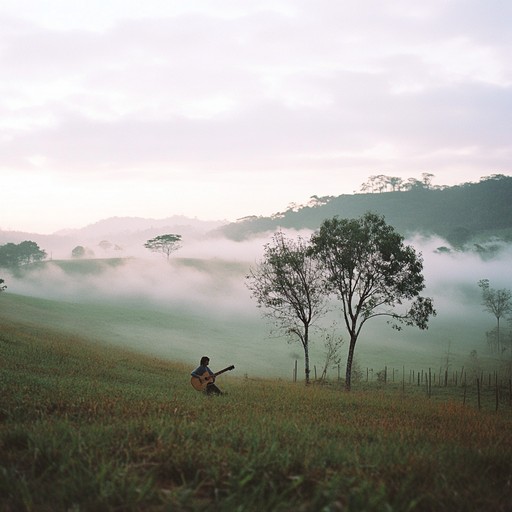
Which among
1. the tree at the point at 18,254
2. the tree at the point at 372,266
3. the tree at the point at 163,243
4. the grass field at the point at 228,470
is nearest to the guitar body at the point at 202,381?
the grass field at the point at 228,470

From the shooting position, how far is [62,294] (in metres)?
141

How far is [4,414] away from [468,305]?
196357 mm

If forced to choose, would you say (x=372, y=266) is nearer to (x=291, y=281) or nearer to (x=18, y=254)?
(x=291, y=281)

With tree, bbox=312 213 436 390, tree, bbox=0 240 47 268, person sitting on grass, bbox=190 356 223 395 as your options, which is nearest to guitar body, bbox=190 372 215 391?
person sitting on grass, bbox=190 356 223 395

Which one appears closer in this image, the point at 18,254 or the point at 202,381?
the point at 202,381

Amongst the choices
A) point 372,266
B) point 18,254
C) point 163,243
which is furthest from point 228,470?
point 163,243

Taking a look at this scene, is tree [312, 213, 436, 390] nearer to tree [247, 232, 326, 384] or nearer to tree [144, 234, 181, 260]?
tree [247, 232, 326, 384]

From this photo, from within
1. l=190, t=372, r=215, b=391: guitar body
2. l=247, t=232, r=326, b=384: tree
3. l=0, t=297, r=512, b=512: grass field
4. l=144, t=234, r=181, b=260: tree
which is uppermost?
l=144, t=234, r=181, b=260: tree

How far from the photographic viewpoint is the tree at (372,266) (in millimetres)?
39750

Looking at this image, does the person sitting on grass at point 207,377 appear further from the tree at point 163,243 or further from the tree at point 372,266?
the tree at point 163,243

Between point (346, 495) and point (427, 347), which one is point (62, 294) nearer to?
point (427, 347)

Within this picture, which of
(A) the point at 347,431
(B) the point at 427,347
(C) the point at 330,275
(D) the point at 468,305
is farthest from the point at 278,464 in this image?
(D) the point at 468,305

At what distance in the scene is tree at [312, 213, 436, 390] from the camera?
→ 130ft

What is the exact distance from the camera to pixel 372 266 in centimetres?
4025
